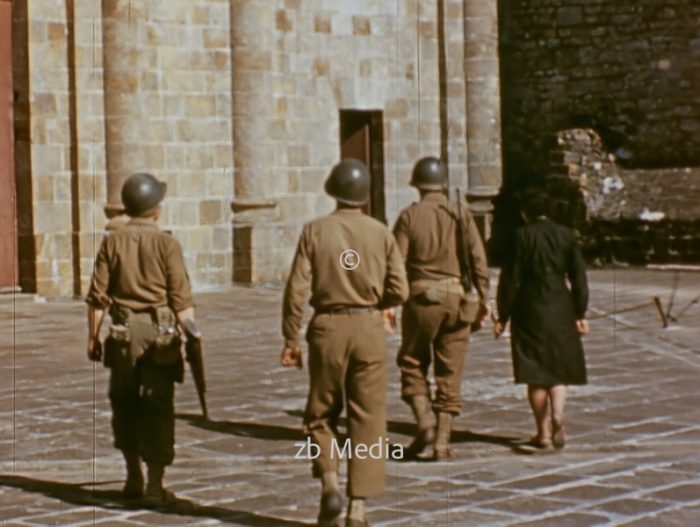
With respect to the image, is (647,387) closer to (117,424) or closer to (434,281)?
(434,281)

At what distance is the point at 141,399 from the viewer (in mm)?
7648

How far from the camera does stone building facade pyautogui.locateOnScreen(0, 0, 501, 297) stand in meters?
18.5

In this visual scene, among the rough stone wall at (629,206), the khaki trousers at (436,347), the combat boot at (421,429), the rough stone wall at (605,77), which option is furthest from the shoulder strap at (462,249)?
the rough stone wall at (605,77)

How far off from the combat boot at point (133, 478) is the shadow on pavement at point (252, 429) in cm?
162

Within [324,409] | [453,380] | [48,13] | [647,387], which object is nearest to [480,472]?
[453,380]

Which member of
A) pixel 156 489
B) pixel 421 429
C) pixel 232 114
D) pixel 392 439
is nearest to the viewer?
pixel 156 489

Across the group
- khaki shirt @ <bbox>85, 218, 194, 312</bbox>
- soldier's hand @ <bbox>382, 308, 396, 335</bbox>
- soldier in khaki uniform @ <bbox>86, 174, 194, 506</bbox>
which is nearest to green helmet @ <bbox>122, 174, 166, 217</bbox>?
soldier in khaki uniform @ <bbox>86, 174, 194, 506</bbox>

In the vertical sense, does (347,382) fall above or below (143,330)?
below

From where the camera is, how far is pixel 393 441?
30.8 ft

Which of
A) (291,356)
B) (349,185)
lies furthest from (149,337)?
(349,185)

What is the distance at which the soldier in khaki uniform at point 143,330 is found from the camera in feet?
25.0

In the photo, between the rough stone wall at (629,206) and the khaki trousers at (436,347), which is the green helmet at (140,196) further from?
the rough stone wall at (629,206)

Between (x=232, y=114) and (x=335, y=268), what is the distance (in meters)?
13.1

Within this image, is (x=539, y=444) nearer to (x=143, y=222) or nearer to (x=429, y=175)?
(x=429, y=175)
